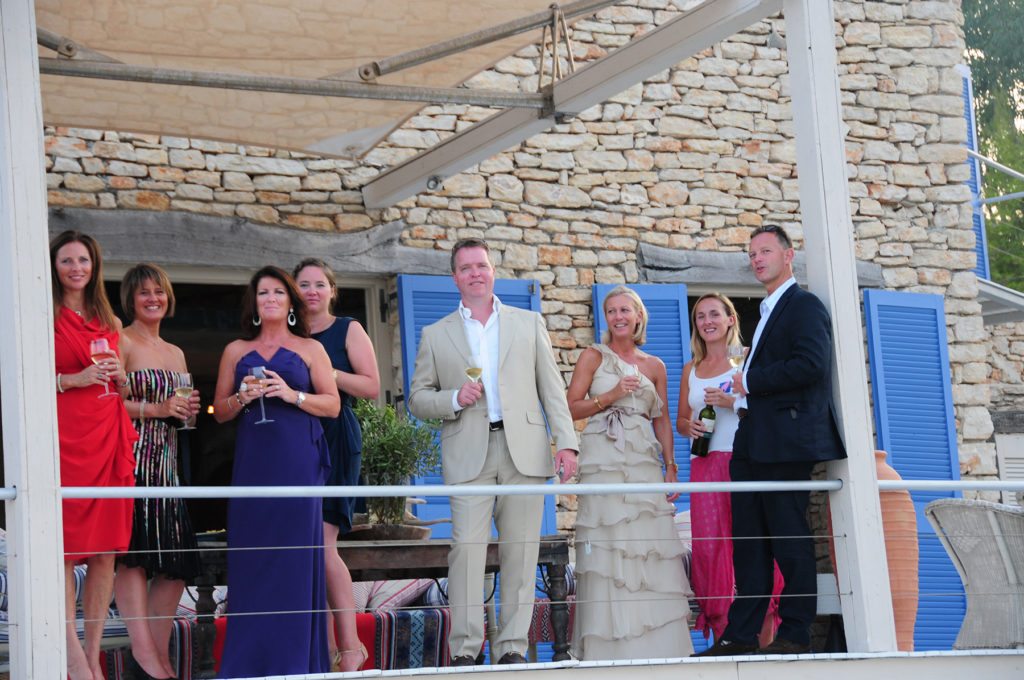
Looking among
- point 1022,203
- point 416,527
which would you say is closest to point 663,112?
point 416,527

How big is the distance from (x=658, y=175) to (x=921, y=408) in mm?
2246

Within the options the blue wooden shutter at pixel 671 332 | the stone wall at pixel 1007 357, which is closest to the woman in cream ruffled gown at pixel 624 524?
the blue wooden shutter at pixel 671 332

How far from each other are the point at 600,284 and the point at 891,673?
4.14 m

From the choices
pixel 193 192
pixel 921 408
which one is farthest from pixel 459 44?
pixel 921 408

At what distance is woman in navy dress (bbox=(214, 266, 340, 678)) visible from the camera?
494 cm

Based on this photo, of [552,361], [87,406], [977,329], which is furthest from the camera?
[977,329]

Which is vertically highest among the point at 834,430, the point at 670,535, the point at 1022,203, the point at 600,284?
the point at 1022,203

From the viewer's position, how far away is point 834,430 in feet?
17.0

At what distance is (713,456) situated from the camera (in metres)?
5.92

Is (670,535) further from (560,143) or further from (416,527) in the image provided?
(560,143)

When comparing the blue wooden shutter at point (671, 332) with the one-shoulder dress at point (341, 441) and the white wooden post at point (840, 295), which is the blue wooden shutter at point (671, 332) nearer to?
the one-shoulder dress at point (341, 441)

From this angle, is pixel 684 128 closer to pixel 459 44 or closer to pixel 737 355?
pixel 459 44

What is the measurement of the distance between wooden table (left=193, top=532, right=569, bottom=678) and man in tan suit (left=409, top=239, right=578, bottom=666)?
0.66ft

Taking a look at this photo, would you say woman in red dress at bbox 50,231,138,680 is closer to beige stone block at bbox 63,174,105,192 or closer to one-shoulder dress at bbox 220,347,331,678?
one-shoulder dress at bbox 220,347,331,678
